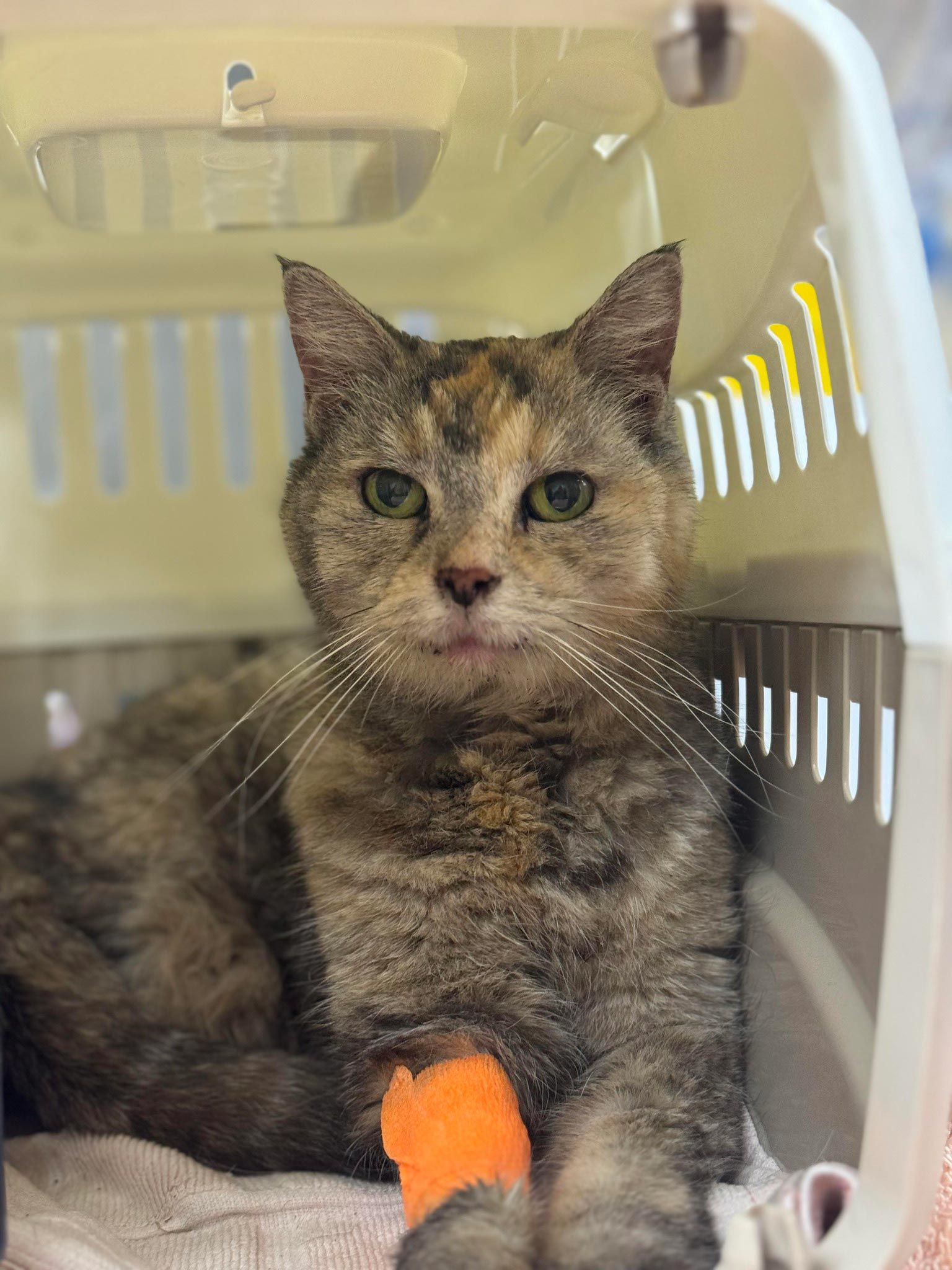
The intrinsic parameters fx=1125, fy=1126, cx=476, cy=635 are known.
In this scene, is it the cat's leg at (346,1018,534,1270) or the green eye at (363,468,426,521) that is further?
the green eye at (363,468,426,521)

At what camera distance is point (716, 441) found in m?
1.72

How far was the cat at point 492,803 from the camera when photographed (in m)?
1.21

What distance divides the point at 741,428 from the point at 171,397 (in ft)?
4.10

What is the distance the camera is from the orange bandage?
108 centimetres

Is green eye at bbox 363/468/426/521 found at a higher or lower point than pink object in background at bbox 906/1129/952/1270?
higher

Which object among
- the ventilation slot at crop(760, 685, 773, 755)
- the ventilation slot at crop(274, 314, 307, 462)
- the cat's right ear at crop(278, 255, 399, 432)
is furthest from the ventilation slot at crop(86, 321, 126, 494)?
the ventilation slot at crop(760, 685, 773, 755)

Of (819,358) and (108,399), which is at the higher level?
(108,399)

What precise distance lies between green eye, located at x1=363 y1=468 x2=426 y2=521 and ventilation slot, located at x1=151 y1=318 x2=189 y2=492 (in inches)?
42.0

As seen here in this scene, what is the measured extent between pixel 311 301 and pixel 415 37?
32 cm

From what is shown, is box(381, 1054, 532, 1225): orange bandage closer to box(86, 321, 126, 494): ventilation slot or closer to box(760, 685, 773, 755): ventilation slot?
box(760, 685, 773, 755): ventilation slot

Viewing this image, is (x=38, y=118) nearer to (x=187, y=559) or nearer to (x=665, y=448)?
(x=665, y=448)

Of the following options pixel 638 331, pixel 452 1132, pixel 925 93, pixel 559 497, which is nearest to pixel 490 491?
pixel 559 497

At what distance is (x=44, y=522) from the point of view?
89.7 inches

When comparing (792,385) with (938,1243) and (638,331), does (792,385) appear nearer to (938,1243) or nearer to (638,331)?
(638,331)
